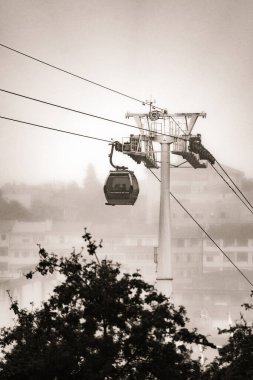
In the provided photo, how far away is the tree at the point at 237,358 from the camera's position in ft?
79.8

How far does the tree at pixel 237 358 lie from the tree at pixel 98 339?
2.10 metres

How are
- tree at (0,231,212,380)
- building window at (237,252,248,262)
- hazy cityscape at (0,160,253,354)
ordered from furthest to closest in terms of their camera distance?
building window at (237,252,248,262), hazy cityscape at (0,160,253,354), tree at (0,231,212,380)

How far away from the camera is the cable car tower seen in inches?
1375

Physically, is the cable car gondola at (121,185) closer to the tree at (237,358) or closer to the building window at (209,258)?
the tree at (237,358)

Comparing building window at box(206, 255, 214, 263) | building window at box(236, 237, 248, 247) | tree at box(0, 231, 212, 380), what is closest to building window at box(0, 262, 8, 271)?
building window at box(206, 255, 214, 263)

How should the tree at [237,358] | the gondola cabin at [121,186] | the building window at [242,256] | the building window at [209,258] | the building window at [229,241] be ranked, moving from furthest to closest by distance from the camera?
the building window at [229,241] → the building window at [242,256] → the building window at [209,258] → the gondola cabin at [121,186] → the tree at [237,358]

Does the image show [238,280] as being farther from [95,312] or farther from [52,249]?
[95,312]

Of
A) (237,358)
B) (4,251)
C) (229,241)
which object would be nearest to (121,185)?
(237,358)

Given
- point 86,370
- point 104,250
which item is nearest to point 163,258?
point 86,370

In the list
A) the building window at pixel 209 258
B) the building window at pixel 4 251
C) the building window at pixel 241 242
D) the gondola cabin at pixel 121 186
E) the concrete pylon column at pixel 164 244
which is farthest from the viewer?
the building window at pixel 4 251

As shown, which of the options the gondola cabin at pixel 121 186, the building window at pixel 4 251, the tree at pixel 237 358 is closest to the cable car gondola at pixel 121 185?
the gondola cabin at pixel 121 186

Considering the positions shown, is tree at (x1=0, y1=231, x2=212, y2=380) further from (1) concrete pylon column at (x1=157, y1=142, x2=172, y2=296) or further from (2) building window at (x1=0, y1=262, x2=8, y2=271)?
(2) building window at (x1=0, y1=262, x2=8, y2=271)

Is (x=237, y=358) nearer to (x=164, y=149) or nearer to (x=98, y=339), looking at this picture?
(x=98, y=339)

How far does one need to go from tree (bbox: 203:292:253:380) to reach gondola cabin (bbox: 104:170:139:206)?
7.29m
